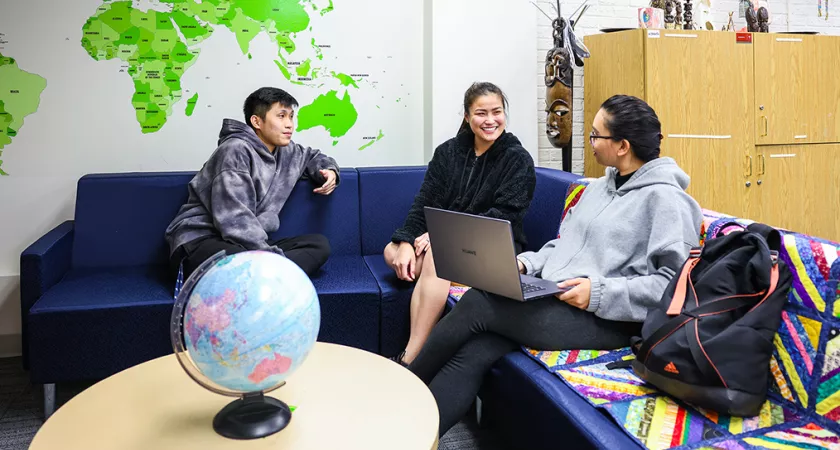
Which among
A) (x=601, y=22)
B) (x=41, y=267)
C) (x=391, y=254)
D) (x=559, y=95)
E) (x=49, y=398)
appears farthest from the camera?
(x=601, y=22)

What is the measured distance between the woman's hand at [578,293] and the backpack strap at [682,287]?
0.28 metres

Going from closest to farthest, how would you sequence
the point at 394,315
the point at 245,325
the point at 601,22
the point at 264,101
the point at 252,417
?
the point at 245,325 < the point at 252,417 < the point at 394,315 < the point at 264,101 < the point at 601,22

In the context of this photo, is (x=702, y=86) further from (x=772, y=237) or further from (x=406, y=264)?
(x=772, y=237)

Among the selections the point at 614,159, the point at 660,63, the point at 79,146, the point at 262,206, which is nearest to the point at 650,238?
the point at 614,159

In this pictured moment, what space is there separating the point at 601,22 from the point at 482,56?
977mm

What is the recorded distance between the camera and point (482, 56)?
371cm

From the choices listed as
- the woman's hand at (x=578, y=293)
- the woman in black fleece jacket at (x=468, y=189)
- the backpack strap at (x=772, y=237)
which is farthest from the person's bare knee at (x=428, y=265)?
the backpack strap at (x=772, y=237)

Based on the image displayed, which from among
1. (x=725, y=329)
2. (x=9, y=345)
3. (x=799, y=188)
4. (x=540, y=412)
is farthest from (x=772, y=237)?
(x=9, y=345)

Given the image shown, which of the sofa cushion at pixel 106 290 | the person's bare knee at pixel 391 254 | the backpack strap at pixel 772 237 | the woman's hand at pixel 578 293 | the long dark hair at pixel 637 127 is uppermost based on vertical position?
the long dark hair at pixel 637 127

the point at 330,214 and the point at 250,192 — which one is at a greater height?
the point at 250,192

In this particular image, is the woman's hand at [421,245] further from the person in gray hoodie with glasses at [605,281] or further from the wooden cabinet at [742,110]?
the wooden cabinet at [742,110]

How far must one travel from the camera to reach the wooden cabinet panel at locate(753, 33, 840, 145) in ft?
12.7

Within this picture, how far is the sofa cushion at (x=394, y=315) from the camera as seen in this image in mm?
2744

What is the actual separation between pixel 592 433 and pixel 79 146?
286cm
